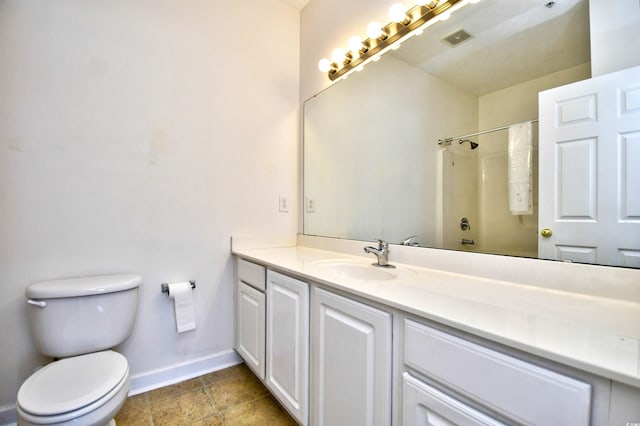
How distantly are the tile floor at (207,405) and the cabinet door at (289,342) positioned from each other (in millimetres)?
177

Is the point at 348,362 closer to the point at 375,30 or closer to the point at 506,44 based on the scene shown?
the point at 506,44

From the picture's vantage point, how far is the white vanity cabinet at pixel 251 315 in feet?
4.91

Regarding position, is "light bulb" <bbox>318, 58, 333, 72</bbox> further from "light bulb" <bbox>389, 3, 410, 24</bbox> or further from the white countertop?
the white countertop

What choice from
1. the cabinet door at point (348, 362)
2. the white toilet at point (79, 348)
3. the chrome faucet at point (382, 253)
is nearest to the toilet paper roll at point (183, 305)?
the white toilet at point (79, 348)

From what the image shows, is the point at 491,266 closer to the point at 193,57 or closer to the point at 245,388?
the point at 245,388

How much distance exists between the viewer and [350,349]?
0.93m

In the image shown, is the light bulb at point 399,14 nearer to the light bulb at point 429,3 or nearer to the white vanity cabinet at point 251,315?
the light bulb at point 429,3

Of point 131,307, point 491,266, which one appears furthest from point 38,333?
point 491,266

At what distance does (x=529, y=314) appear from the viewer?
69cm

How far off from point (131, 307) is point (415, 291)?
4.55 feet

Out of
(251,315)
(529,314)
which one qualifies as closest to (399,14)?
(529,314)

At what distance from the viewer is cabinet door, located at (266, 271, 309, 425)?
1151 mm

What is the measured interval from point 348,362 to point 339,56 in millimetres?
1744

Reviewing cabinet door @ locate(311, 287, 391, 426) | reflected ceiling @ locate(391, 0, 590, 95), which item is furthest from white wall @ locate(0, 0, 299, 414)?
reflected ceiling @ locate(391, 0, 590, 95)
